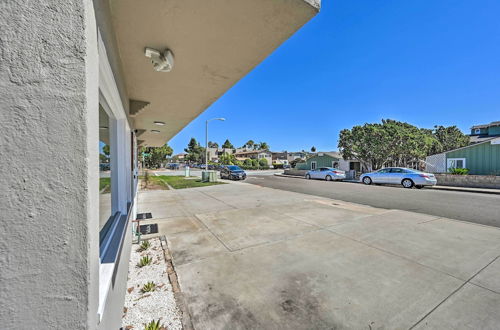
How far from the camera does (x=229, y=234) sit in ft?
15.7

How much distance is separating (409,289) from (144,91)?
16.5 feet

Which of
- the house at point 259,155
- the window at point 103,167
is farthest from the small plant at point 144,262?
the house at point 259,155

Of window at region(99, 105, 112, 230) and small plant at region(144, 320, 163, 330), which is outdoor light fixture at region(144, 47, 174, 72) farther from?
small plant at region(144, 320, 163, 330)

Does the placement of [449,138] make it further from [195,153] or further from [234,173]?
[195,153]

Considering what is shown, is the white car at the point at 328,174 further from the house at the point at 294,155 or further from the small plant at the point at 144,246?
the house at the point at 294,155

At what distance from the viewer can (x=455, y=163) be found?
59.5ft

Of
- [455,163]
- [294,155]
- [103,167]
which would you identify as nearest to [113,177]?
[103,167]

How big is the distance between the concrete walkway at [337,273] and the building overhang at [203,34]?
2.91 m

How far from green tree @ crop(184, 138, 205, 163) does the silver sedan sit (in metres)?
59.1

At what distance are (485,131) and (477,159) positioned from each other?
21.4 metres

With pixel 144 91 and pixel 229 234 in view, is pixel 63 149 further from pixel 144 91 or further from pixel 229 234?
pixel 229 234

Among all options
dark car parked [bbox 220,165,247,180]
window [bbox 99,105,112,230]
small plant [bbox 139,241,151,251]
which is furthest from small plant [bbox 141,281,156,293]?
dark car parked [bbox 220,165,247,180]

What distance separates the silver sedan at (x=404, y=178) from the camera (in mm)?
13133

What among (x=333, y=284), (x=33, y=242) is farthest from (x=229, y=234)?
(x=33, y=242)
